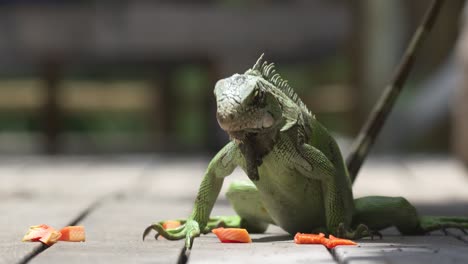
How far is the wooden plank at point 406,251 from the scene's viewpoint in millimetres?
3795

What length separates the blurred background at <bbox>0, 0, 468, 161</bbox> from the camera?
10398 mm

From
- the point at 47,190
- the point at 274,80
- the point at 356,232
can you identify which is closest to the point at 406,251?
the point at 356,232

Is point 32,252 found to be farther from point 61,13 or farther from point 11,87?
point 11,87

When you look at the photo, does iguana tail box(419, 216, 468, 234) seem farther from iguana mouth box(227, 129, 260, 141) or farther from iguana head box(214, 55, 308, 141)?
iguana mouth box(227, 129, 260, 141)

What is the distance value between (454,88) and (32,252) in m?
7.51

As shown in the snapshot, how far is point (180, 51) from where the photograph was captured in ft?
35.0

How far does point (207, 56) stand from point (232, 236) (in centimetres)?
628

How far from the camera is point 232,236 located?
4.49m

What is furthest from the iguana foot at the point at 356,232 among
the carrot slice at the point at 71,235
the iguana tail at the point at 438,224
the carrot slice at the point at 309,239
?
the carrot slice at the point at 71,235

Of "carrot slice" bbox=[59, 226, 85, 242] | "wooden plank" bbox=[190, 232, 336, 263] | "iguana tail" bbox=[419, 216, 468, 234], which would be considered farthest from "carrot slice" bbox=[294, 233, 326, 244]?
"carrot slice" bbox=[59, 226, 85, 242]

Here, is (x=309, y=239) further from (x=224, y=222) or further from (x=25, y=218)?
(x=25, y=218)

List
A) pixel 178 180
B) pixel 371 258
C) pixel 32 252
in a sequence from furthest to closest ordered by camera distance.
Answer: pixel 178 180 → pixel 32 252 → pixel 371 258

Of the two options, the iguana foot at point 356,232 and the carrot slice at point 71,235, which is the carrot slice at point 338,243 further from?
the carrot slice at point 71,235

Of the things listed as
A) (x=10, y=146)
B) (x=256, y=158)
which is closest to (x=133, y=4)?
(x=10, y=146)
